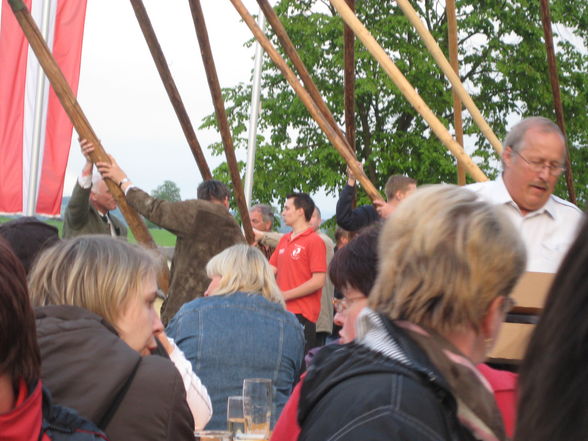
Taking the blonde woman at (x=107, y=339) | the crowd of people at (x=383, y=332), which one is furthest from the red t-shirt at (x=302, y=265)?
the blonde woman at (x=107, y=339)

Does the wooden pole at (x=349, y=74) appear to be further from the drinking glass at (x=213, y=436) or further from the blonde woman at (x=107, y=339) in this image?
the blonde woman at (x=107, y=339)

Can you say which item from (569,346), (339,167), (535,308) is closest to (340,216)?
(535,308)

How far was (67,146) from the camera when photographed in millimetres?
8133

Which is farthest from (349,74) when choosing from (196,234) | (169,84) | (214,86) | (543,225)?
(543,225)

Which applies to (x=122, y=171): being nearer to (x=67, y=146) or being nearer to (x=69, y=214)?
(x=69, y=214)

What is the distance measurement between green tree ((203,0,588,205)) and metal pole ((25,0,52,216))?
66.2ft

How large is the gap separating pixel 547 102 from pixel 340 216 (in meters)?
22.6

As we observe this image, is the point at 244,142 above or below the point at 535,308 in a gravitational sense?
below

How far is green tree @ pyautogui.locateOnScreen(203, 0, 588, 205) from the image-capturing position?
27578mm

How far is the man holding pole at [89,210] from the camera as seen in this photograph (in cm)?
604

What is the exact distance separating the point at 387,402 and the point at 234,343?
108 inches

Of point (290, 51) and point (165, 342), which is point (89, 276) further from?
point (290, 51)

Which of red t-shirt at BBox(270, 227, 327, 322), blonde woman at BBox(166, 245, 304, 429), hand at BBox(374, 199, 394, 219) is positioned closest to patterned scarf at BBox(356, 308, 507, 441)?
blonde woman at BBox(166, 245, 304, 429)

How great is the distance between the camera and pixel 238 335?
167 inches
